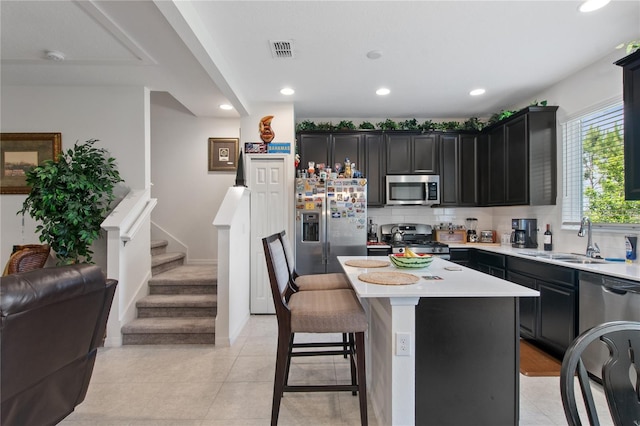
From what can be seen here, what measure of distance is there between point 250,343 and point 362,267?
161 centimetres

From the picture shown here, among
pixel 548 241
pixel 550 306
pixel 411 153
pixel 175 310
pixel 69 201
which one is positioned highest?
pixel 411 153

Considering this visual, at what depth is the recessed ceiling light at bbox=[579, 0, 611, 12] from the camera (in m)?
2.04

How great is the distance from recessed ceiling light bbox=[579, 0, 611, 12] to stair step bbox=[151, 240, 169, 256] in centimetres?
496

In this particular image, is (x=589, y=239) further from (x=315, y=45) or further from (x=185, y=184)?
(x=185, y=184)

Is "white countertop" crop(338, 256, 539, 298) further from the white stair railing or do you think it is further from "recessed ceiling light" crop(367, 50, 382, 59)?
the white stair railing

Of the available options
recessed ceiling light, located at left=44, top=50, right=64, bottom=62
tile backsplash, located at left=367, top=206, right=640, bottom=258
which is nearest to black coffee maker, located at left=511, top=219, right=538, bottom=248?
tile backsplash, located at left=367, top=206, right=640, bottom=258

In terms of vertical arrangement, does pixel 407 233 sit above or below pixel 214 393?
above

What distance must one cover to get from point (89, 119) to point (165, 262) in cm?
189

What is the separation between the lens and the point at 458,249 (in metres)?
4.00

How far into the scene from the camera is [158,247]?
428 centimetres

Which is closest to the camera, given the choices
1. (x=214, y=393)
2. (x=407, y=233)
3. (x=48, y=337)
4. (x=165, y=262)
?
(x=48, y=337)

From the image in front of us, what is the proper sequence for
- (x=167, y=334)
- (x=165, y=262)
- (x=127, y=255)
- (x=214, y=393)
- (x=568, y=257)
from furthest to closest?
(x=165, y=262), (x=127, y=255), (x=167, y=334), (x=568, y=257), (x=214, y=393)

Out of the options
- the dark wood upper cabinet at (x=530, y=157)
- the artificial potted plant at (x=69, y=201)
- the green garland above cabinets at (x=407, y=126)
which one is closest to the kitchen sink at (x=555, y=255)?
the dark wood upper cabinet at (x=530, y=157)

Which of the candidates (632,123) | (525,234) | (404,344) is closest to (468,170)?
(525,234)
